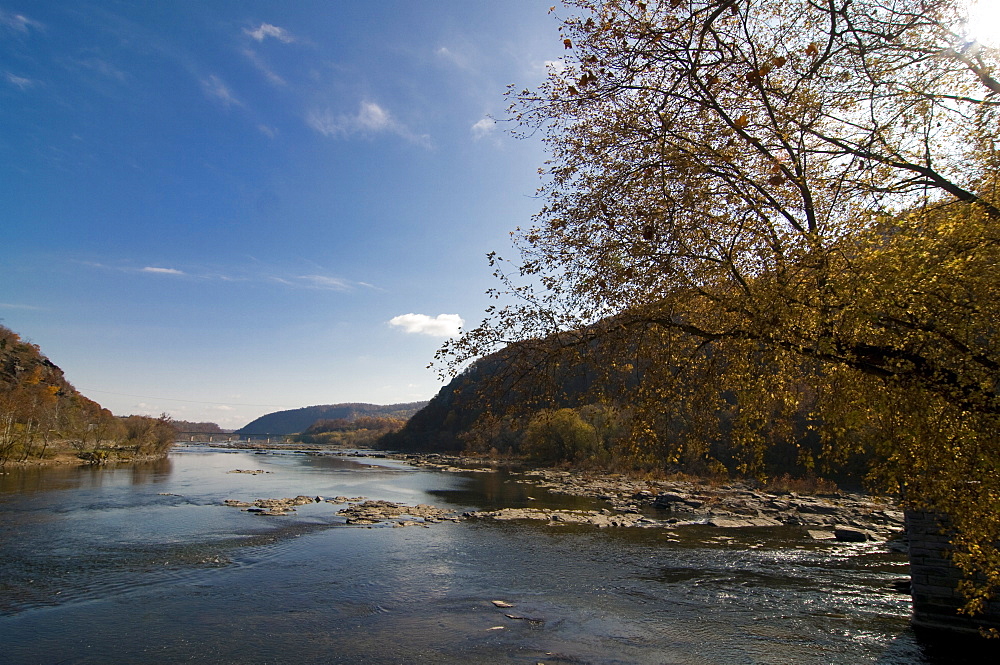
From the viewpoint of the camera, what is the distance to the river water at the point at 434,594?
10.3 m

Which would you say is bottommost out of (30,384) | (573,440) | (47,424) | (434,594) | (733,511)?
(733,511)

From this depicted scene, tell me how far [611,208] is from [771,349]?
264 centimetres

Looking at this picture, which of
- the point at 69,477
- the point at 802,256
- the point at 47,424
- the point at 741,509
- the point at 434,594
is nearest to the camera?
Result: the point at 802,256

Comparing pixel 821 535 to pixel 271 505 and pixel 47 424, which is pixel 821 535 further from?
pixel 47 424

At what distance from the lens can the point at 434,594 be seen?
13.9 m

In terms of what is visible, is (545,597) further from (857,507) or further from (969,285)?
(857,507)

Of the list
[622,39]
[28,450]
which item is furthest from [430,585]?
[28,450]

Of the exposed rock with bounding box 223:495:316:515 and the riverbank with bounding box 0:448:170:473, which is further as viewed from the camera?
the riverbank with bounding box 0:448:170:473

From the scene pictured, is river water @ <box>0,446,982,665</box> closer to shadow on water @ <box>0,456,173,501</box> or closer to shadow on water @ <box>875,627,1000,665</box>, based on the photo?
shadow on water @ <box>875,627,1000,665</box>

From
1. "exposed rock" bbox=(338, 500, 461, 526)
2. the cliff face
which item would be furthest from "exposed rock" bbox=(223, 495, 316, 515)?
the cliff face

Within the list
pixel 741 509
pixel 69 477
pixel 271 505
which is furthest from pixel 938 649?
pixel 69 477

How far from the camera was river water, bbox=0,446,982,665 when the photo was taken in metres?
10.3

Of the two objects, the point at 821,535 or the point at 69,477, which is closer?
the point at 821,535

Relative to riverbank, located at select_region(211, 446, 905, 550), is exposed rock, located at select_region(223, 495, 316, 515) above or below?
below
